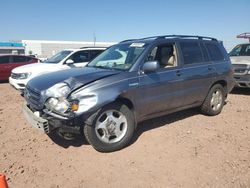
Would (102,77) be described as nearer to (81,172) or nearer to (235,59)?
(81,172)

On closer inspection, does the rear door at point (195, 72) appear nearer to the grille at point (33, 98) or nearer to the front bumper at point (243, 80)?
the grille at point (33, 98)

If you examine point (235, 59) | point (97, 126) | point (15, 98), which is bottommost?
point (15, 98)

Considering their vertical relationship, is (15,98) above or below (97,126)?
below

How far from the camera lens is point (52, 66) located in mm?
8727

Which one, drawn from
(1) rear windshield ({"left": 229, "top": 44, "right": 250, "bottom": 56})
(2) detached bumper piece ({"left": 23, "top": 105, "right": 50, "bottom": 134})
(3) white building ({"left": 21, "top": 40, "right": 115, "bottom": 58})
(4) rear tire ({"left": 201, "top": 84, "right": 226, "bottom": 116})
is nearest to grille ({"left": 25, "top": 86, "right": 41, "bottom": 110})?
Result: (2) detached bumper piece ({"left": 23, "top": 105, "right": 50, "bottom": 134})

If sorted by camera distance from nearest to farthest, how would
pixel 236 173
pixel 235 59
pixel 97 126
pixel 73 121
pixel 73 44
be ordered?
pixel 236 173 → pixel 73 121 → pixel 97 126 → pixel 235 59 → pixel 73 44

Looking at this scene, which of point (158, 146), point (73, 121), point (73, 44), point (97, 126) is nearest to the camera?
point (73, 121)

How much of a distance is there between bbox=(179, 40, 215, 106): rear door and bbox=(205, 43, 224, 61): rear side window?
0.68 ft

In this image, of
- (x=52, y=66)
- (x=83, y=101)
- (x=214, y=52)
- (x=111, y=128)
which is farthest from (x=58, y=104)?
(x=52, y=66)

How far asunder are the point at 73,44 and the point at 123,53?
44331mm

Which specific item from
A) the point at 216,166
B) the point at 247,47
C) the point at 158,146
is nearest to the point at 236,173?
the point at 216,166

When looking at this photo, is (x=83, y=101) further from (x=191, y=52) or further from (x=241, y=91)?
(x=241, y=91)

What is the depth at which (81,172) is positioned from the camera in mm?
3527

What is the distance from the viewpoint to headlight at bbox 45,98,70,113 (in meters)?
→ 3.71
